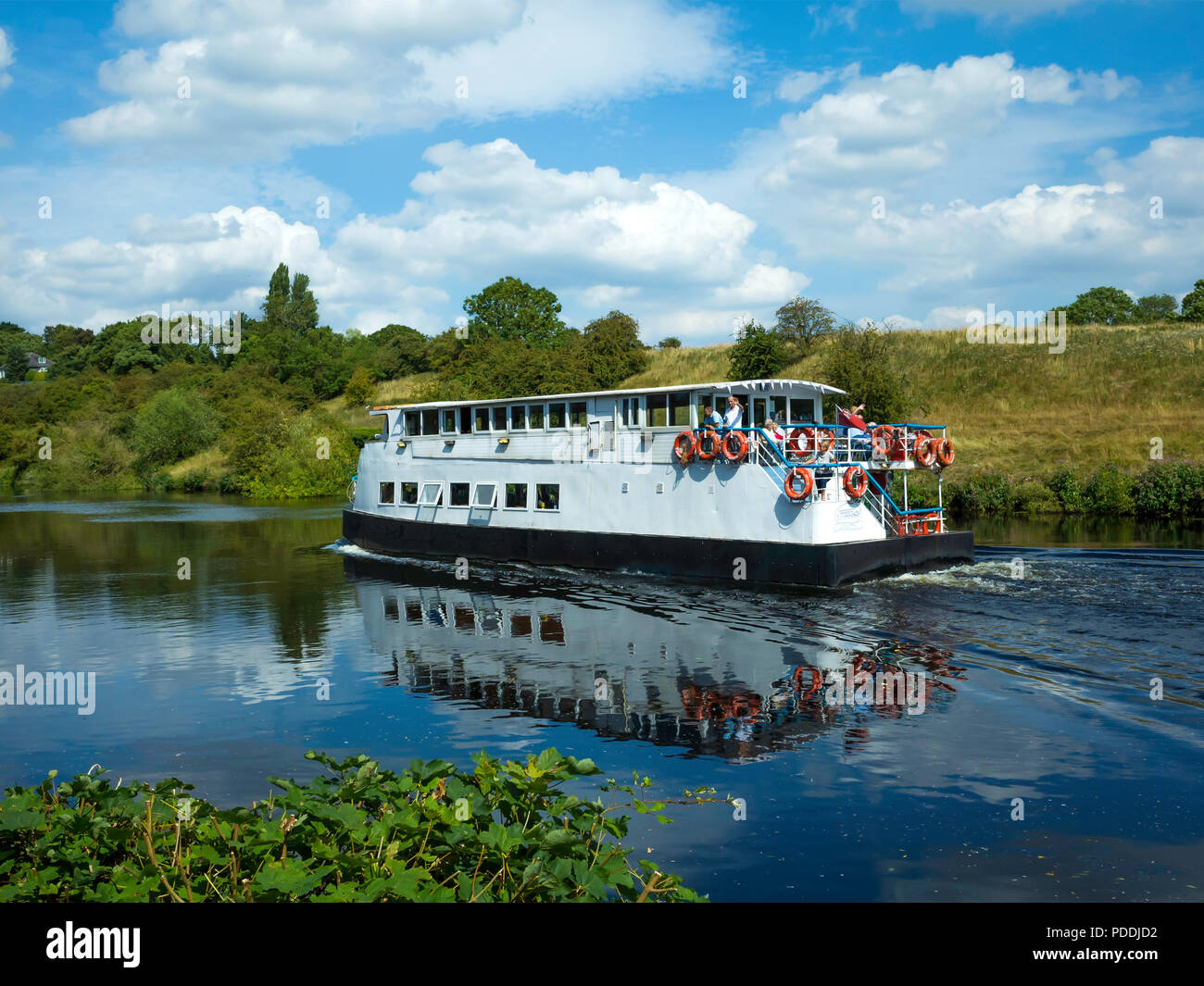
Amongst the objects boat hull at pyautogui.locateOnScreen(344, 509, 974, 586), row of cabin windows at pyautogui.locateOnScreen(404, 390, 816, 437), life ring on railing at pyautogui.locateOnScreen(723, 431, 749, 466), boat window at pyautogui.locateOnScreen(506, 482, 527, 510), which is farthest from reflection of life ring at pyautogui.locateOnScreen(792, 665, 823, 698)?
boat window at pyautogui.locateOnScreen(506, 482, 527, 510)

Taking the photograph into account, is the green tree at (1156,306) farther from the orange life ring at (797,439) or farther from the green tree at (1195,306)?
the orange life ring at (797,439)

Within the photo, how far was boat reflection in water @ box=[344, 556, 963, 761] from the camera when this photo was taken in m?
13.5

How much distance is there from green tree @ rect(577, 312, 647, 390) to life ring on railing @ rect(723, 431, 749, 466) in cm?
4866

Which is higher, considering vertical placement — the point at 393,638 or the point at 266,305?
the point at 266,305

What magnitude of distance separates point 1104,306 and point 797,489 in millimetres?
109799

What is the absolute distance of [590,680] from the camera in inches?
635

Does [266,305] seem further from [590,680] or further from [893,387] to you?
[590,680]

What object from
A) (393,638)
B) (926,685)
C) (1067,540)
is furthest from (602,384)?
(926,685)

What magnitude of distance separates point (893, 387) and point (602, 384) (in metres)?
28.6

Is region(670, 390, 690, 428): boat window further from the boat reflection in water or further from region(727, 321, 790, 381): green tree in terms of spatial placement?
region(727, 321, 790, 381): green tree

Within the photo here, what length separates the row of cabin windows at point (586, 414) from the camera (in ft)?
90.4

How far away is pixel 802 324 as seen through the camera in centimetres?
6862

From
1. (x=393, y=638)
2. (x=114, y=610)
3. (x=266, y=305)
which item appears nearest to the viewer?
(x=393, y=638)
